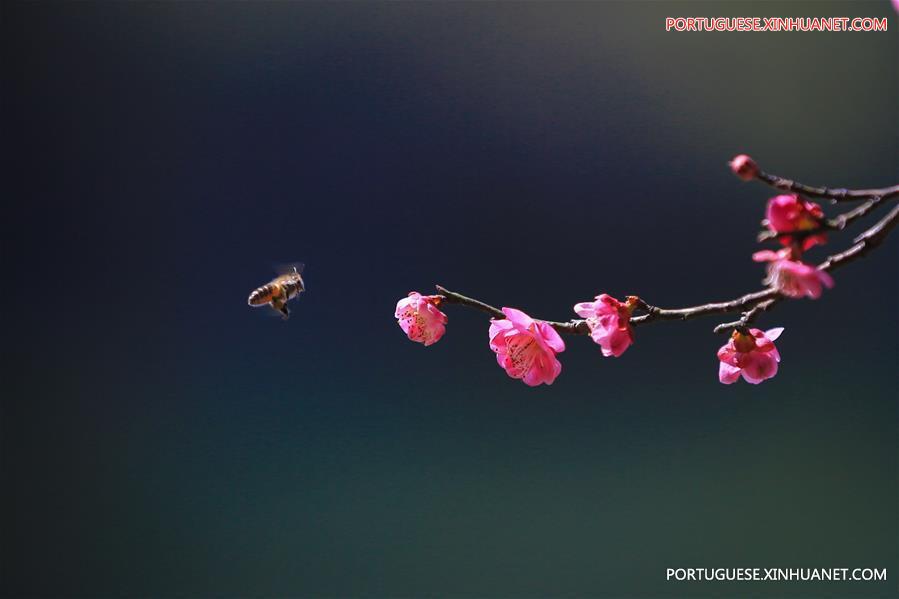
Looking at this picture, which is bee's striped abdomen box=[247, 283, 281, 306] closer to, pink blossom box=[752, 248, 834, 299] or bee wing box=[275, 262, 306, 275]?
bee wing box=[275, 262, 306, 275]

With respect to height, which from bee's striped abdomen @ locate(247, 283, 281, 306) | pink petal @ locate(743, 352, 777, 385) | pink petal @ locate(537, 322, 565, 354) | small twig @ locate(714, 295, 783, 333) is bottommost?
small twig @ locate(714, 295, 783, 333)

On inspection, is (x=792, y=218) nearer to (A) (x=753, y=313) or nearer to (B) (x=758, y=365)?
(A) (x=753, y=313)

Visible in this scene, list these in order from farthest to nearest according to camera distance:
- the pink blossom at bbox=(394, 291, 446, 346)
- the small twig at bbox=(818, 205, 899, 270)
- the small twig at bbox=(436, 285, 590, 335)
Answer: the pink blossom at bbox=(394, 291, 446, 346)
the small twig at bbox=(436, 285, 590, 335)
the small twig at bbox=(818, 205, 899, 270)

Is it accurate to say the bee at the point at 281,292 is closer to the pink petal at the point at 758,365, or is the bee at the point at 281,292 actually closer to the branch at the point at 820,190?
the pink petal at the point at 758,365

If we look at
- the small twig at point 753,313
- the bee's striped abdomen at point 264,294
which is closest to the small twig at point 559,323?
the small twig at point 753,313

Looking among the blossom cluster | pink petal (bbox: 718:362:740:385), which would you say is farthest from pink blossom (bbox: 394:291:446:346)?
pink petal (bbox: 718:362:740:385)

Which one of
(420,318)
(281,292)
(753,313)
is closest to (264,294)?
(281,292)

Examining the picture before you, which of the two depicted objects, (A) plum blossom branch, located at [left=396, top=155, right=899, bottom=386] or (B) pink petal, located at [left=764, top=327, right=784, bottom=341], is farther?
(B) pink petal, located at [left=764, top=327, right=784, bottom=341]

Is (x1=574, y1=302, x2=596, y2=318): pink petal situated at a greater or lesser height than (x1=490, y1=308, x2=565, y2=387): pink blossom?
greater
